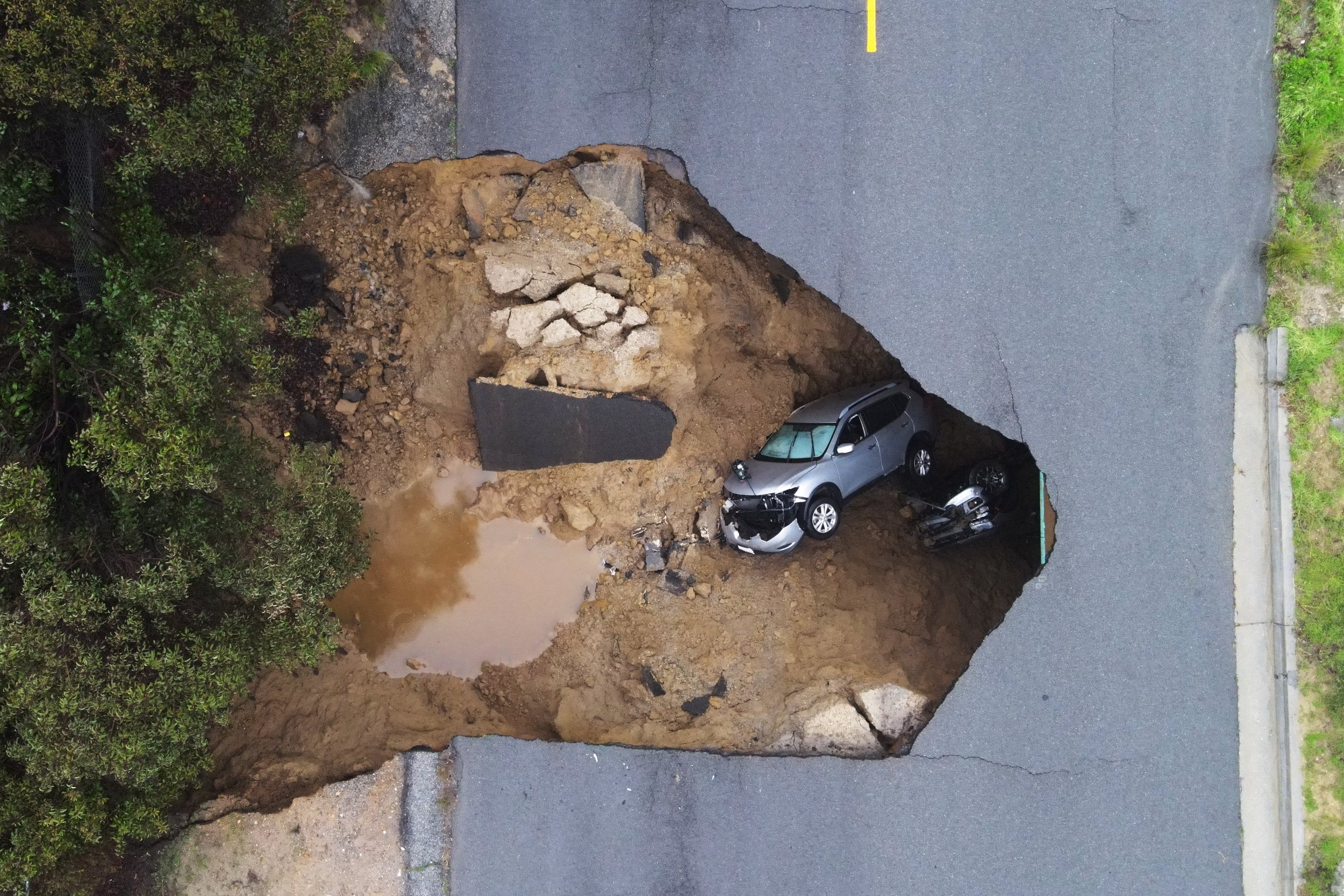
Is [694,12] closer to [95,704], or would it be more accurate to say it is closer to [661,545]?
[661,545]

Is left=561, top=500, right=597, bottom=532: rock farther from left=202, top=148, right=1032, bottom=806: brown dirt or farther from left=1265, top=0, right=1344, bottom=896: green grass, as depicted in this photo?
left=1265, top=0, right=1344, bottom=896: green grass

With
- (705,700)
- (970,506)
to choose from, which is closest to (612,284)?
(705,700)

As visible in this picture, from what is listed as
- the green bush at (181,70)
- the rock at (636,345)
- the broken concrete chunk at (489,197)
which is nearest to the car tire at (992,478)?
the rock at (636,345)

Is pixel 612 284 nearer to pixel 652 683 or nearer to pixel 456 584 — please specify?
pixel 456 584

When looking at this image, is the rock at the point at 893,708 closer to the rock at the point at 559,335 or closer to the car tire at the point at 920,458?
the car tire at the point at 920,458

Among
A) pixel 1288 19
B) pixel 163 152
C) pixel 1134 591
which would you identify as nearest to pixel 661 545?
pixel 1134 591
